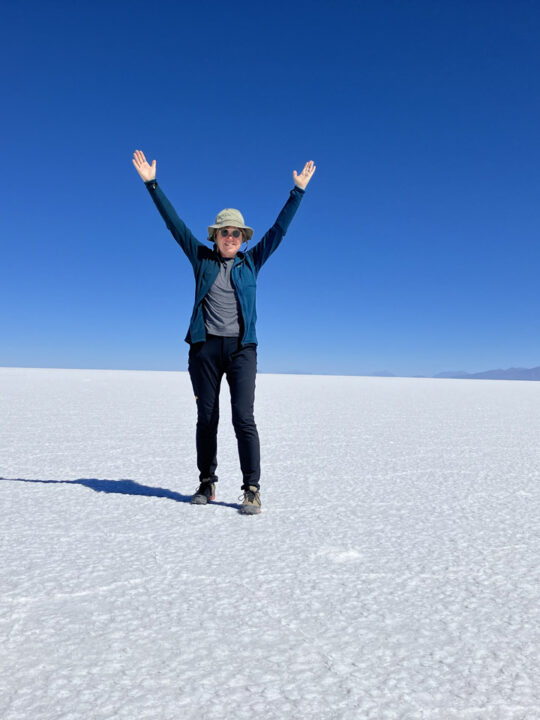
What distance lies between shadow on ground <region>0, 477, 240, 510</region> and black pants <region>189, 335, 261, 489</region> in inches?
11.8

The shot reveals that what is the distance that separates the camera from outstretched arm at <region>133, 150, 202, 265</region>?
333 centimetres

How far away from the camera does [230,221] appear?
327cm

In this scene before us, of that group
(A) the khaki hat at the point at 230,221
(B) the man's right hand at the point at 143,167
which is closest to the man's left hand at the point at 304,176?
(A) the khaki hat at the point at 230,221

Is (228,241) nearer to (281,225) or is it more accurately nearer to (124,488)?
(281,225)

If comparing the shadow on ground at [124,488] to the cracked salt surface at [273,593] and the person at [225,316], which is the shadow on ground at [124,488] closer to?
the cracked salt surface at [273,593]

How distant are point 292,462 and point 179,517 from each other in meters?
1.78

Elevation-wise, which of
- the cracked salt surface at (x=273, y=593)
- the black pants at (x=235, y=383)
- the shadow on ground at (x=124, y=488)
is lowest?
the cracked salt surface at (x=273, y=593)

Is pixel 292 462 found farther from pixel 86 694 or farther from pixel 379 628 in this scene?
pixel 86 694

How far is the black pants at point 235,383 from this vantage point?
10.6ft

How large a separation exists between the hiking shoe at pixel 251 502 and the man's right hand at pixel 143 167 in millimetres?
1873

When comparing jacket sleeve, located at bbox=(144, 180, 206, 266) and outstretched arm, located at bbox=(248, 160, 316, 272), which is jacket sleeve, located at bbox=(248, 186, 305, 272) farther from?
jacket sleeve, located at bbox=(144, 180, 206, 266)

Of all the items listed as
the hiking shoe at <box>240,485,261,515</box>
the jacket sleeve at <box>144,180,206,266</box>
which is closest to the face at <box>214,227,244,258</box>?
the jacket sleeve at <box>144,180,206,266</box>

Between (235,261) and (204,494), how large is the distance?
1378 millimetres

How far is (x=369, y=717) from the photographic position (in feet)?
4.24
